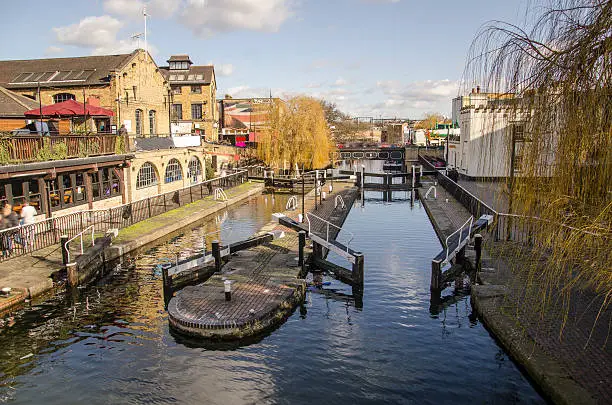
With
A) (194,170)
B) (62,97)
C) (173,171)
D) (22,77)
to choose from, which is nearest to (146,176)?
(173,171)

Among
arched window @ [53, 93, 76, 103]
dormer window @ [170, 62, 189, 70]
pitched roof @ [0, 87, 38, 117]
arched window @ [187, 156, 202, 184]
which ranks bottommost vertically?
arched window @ [187, 156, 202, 184]

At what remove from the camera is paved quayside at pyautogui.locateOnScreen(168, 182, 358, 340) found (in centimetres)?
1145

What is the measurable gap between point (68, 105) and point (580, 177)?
22.4m

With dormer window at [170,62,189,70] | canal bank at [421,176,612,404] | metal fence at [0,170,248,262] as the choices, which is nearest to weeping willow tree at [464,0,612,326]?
canal bank at [421,176,612,404]

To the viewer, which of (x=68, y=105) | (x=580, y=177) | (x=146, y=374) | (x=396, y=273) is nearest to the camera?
(x=580, y=177)

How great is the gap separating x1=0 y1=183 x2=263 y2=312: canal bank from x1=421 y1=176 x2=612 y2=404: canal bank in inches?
498

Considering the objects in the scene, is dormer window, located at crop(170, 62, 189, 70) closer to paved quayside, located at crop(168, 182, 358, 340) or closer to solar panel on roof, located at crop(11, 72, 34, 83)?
solar panel on roof, located at crop(11, 72, 34, 83)

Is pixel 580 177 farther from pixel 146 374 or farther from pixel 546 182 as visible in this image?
pixel 146 374

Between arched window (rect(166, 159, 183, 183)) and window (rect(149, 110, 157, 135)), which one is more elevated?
window (rect(149, 110, 157, 135))

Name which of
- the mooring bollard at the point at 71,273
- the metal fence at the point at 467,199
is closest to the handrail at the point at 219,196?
the metal fence at the point at 467,199

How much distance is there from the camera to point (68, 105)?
22516mm

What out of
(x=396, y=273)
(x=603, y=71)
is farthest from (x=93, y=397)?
(x=396, y=273)

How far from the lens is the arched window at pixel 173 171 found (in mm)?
32819

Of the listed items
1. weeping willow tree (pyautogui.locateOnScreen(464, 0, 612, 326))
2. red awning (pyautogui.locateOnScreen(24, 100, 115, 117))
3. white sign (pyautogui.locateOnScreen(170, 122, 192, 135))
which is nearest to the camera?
weeping willow tree (pyautogui.locateOnScreen(464, 0, 612, 326))
